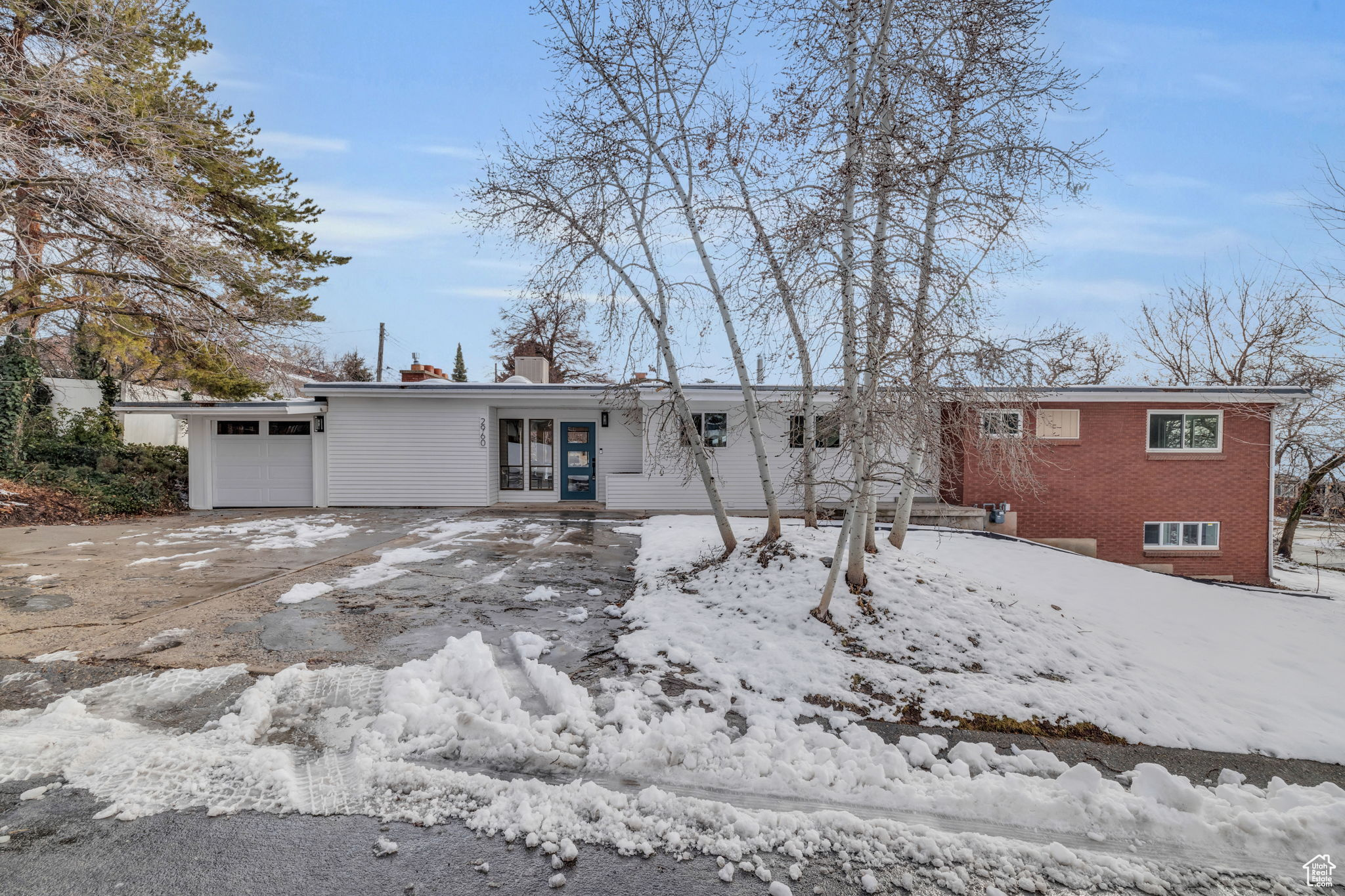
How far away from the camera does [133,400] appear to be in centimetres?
1373

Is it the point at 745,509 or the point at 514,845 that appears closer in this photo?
the point at 514,845

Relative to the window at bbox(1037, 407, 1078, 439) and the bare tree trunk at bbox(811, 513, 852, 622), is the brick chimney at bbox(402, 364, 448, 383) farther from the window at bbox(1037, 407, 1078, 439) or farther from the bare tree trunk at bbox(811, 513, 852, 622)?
the window at bbox(1037, 407, 1078, 439)

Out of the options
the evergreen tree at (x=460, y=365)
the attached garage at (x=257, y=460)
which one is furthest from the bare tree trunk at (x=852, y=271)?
the evergreen tree at (x=460, y=365)

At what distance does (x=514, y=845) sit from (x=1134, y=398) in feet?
45.7

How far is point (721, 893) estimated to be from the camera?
2080mm

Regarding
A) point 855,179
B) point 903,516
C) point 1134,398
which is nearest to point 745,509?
point 903,516

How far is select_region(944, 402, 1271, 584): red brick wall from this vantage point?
39.0 feet

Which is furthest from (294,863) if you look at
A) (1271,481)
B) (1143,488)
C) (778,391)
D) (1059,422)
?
(1271,481)

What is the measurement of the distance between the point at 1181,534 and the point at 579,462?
13.2 m

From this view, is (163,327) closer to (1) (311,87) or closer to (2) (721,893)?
(1) (311,87)

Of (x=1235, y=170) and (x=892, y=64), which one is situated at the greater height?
(x=1235, y=170)

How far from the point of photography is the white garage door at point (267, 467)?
13.6 meters

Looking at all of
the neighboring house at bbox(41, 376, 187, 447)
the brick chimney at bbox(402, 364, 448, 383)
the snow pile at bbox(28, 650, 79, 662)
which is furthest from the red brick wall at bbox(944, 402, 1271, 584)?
the neighboring house at bbox(41, 376, 187, 447)

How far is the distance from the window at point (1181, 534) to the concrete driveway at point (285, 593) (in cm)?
1090
